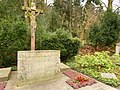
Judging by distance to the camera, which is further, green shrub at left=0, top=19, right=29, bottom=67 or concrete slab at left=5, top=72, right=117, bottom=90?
green shrub at left=0, top=19, right=29, bottom=67

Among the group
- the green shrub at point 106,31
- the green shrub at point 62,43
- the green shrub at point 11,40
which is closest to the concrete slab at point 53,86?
the green shrub at point 11,40

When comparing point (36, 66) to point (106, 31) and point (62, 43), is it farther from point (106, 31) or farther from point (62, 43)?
A: point (106, 31)

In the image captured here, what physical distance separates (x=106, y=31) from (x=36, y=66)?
24.2 ft

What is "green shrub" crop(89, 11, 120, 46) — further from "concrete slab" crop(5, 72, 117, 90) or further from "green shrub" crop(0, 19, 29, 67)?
"concrete slab" crop(5, 72, 117, 90)

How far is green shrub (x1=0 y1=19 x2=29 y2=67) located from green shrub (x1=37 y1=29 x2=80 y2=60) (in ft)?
3.20

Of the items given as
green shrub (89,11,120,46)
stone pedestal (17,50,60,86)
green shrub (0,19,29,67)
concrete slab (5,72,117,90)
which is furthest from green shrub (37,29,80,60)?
green shrub (89,11,120,46)

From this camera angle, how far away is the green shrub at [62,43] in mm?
7016

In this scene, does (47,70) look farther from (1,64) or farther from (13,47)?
(1,64)

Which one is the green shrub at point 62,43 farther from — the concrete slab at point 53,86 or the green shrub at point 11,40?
the concrete slab at point 53,86

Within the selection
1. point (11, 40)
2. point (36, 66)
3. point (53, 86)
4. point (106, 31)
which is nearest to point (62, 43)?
point (11, 40)

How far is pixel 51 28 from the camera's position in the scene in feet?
37.1

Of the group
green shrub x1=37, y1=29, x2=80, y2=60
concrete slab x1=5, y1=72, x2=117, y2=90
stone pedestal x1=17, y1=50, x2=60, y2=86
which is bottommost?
concrete slab x1=5, y1=72, x2=117, y2=90

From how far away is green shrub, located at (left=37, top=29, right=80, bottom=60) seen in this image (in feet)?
23.0

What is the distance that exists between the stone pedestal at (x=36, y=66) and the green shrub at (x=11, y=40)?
2244mm
